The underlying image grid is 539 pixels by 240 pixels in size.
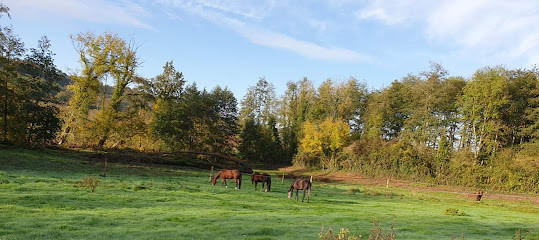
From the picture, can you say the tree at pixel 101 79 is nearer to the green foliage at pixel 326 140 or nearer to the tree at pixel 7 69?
the tree at pixel 7 69

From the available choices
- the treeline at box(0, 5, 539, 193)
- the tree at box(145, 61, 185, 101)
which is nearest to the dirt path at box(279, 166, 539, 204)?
the treeline at box(0, 5, 539, 193)

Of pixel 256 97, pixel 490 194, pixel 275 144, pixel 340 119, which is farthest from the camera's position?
pixel 256 97

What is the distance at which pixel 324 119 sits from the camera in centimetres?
6925

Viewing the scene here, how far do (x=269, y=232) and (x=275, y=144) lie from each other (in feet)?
205

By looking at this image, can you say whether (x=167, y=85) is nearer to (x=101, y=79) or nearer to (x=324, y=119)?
(x=101, y=79)

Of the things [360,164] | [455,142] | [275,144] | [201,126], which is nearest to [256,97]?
[275,144]

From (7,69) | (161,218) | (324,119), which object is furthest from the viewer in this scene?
(324,119)

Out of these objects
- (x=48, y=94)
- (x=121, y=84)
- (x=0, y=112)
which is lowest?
(x=0, y=112)

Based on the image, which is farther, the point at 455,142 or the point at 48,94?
the point at 455,142

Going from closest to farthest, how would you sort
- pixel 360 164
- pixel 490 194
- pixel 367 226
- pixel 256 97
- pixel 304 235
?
pixel 304 235 → pixel 367 226 → pixel 490 194 → pixel 360 164 → pixel 256 97

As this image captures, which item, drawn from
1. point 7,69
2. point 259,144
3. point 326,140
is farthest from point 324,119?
point 7,69

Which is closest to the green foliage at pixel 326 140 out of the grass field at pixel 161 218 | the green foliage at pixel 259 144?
the green foliage at pixel 259 144

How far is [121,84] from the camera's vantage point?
5147 cm

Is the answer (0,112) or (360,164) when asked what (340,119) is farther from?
(0,112)
